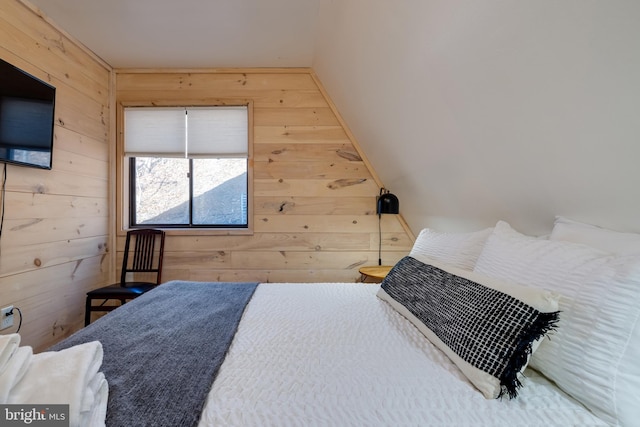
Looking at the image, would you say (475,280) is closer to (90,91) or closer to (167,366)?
(167,366)

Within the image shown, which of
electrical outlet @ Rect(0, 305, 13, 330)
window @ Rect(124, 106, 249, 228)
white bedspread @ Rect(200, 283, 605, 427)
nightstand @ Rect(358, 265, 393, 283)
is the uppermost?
window @ Rect(124, 106, 249, 228)

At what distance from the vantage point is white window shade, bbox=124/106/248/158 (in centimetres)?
256

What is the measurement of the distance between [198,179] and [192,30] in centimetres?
131

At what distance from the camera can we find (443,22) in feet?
3.50

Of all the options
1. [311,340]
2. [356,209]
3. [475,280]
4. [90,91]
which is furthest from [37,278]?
[475,280]

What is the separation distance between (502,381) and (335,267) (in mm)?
1955

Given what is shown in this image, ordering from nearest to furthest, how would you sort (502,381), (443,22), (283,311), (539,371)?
(502,381), (539,371), (443,22), (283,311)

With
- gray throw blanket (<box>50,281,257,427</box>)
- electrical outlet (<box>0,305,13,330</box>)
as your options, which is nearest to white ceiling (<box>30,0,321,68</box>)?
gray throw blanket (<box>50,281,257,427</box>)

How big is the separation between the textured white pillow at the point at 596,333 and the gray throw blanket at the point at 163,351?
95 cm

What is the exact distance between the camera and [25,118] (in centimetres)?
162

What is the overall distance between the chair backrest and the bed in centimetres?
158

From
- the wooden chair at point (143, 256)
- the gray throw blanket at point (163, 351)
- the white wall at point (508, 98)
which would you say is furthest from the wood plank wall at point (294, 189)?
the gray throw blanket at point (163, 351)

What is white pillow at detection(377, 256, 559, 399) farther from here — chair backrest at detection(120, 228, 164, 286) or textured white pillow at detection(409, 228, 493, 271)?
chair backrest at detection(120, 228, 164, 286)

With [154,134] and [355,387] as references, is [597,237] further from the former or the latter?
[154,134]
